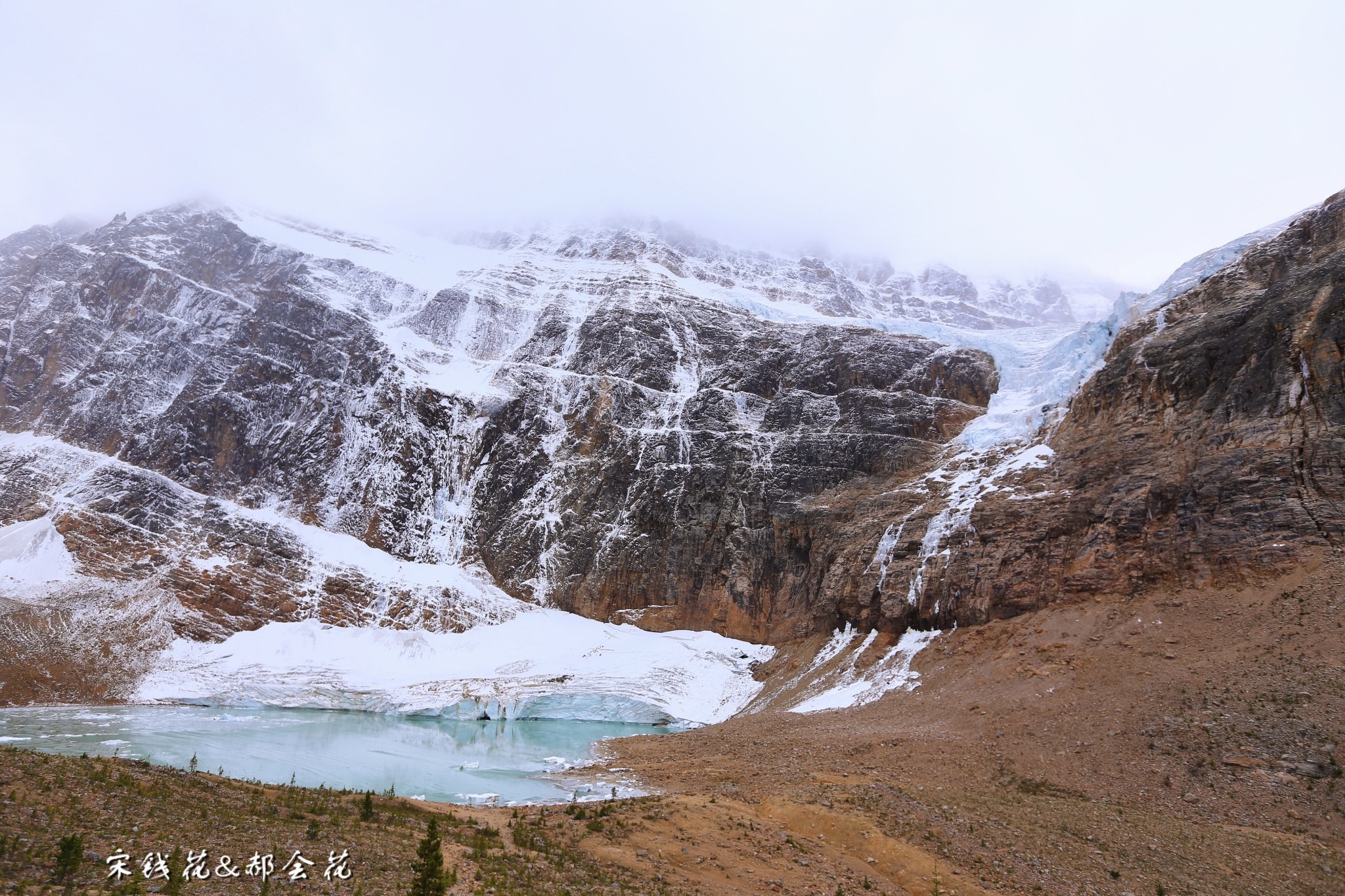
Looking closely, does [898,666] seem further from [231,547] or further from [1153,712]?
[231,547]

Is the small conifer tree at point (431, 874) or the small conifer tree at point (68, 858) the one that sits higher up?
the small conifer tree at point (68, 858)

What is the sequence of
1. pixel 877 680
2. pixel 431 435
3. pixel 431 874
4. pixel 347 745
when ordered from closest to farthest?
1. pixel 431 874
2. pixel 347 745
3. pixel 877 680
4. pixel 431 435

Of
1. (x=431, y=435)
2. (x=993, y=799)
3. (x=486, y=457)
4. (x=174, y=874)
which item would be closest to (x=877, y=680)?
(x=993, y=799)

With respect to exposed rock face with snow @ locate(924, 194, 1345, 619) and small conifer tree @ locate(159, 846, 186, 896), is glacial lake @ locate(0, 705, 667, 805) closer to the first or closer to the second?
small conifer tree @ locate(159, 846, 186, 896)

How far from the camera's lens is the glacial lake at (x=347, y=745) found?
2414 cm

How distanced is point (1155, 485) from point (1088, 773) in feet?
56.6

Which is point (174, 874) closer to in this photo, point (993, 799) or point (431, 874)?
point (431, 874)

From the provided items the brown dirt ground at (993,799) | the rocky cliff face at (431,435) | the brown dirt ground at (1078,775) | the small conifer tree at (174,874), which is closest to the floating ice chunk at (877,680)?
the brown dirt ground at (1078,775)

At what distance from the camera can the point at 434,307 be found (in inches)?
3620

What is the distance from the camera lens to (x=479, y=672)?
5162 cm

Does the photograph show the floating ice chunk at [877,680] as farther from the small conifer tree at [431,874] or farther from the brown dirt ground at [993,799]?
the small conifer tree at [431,874]

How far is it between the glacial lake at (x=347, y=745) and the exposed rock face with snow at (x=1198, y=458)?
2232 centimetres

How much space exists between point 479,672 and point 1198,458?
46300 millimetres

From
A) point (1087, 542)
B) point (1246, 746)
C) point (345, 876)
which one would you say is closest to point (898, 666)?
point (1087, 542)
